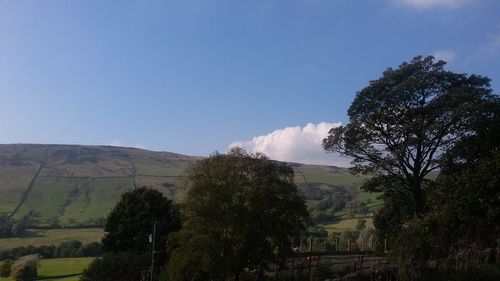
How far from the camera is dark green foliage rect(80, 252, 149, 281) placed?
34.1 metres

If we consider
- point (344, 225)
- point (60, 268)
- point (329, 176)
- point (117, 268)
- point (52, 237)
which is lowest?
point (60, 268)

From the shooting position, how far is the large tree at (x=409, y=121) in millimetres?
34062

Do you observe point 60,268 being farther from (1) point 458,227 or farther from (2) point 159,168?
(2) point 159,168

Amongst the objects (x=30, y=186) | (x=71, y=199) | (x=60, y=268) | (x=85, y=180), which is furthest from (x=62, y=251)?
(x=85, y=180)

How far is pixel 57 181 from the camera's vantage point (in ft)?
438

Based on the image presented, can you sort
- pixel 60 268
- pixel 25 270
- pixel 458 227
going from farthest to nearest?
1. pixel 60 268
2. pixel 25 270
3. pixel 458 227

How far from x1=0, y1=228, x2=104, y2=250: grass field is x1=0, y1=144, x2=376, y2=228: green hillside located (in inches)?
204

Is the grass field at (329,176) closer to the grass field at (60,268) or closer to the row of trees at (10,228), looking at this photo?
the row of trees at (10,228)

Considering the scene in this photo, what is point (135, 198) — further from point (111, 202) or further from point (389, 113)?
point (111, 202)

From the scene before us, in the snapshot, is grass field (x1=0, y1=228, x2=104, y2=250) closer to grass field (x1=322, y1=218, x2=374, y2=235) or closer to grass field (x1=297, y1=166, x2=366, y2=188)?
grass field (x1=322, y1=218, x2=374, y2=235)

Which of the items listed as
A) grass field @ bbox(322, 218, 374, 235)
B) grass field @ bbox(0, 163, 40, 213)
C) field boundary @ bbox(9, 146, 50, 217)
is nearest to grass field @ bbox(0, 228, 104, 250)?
field boundary @ bbox(9, 146, 50, 217)

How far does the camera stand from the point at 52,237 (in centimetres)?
8381

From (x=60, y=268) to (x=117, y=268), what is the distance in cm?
2838

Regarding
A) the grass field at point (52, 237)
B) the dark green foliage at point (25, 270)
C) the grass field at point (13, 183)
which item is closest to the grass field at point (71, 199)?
the grass field at point (13, 183)
